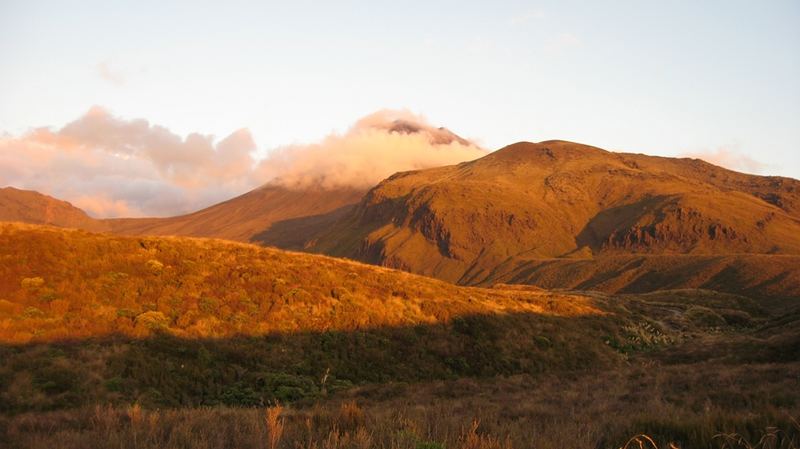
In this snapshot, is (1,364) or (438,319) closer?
(1,364)

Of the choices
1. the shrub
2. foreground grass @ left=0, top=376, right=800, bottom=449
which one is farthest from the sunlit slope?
foreground grass @ left=0, top=376, right=800, bottom=449

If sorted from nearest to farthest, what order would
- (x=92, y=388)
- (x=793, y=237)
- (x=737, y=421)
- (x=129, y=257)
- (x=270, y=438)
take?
(x=270, y=438)
(x=737, y=421)
(x=92, y=388)
(x=129, y=257)
(x=793, y=237)

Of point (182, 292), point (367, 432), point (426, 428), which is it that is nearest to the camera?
point (367, 432)

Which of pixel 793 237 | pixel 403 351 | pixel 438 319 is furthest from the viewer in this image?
pixel 793 237

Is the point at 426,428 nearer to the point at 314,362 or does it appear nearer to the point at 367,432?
the point at 367,432

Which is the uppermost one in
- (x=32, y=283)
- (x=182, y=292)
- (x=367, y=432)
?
(x=32, y=283)

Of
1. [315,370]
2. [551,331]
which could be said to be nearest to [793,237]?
[551,331]

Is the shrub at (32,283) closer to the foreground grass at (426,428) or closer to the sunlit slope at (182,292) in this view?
the sunlit slope at (182,292)

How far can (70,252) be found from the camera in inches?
877

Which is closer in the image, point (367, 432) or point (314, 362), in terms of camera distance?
point (367, 432)

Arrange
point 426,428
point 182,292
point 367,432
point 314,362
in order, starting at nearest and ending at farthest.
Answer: point 367,432 → point 426,428 → point 314,362 → point 182,292

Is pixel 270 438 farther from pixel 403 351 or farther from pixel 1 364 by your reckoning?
pixel 403 351

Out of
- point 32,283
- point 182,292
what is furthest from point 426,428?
point 32,283

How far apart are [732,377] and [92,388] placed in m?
18.5
